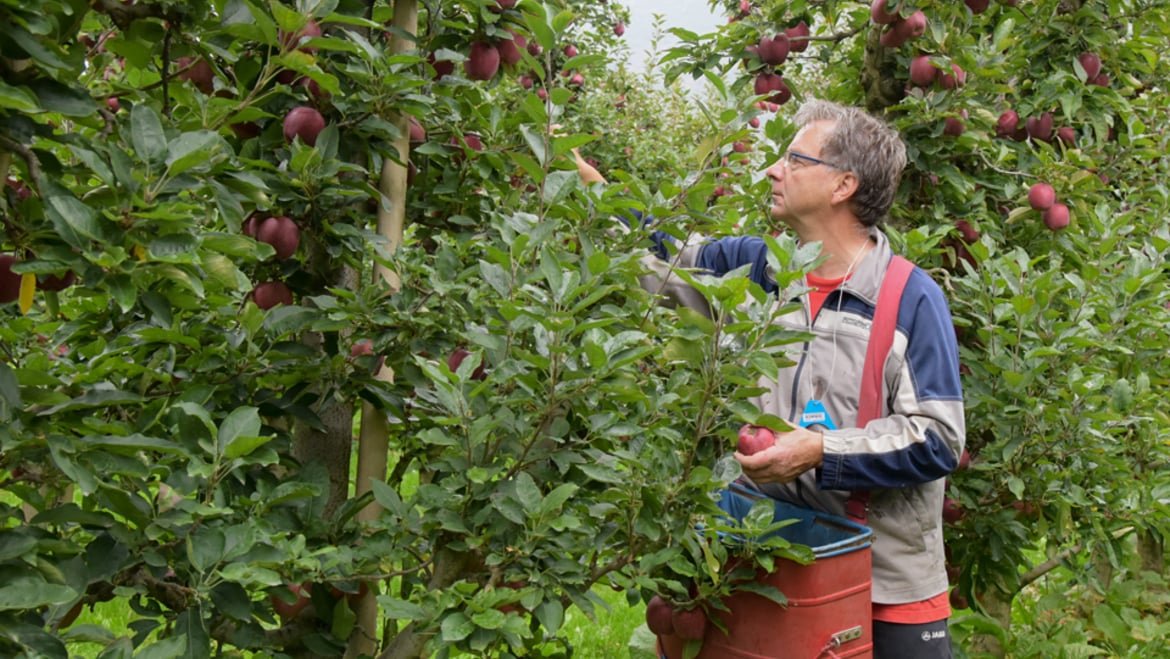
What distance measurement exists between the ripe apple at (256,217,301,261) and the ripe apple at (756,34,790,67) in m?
2.23

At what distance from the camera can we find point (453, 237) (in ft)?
7.55

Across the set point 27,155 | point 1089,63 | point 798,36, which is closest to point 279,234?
point 27,155

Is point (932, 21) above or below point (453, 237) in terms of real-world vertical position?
above

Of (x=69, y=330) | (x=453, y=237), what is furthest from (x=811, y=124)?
(x=69, y=330)

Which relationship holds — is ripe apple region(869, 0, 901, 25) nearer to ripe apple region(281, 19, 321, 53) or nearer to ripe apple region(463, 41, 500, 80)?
ripe apple region(463, 41, 500, 80)

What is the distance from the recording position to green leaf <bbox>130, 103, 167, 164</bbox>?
1.23 metres

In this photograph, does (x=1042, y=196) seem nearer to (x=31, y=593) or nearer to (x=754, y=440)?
(x=754, y=440)

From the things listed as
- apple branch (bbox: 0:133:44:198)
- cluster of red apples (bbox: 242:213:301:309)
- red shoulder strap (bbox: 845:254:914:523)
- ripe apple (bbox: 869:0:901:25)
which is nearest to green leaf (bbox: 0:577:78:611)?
apple branch (bbox: 0:133:44:198)

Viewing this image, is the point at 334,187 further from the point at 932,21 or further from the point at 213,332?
the point at 932,21

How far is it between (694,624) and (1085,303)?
4.92 feet

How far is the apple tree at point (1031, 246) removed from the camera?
2658 millimetres

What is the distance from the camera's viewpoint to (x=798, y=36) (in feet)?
12.4

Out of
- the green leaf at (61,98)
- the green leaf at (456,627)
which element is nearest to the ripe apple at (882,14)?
the green leaf at (456,627)

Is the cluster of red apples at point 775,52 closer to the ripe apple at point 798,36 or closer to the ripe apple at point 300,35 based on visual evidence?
the ripe apple at point 798,36
